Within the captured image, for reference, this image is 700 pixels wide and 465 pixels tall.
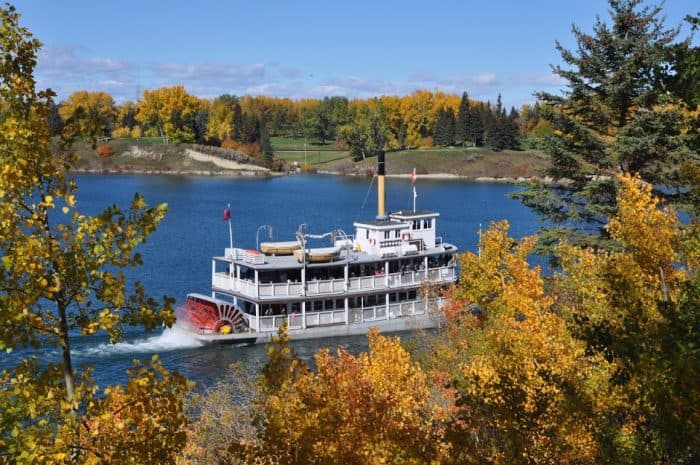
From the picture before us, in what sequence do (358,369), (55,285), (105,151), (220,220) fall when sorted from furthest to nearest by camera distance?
1. (105,151)
2. (220,220)
3. (358,369)
4. (55,285)

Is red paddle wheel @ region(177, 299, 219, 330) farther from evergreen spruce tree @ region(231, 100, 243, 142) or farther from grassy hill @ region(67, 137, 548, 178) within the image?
evergreen spruce tree @ region(231, 100, 243, 142)

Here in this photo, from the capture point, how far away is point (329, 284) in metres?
35.8

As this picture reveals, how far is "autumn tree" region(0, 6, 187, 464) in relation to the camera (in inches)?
254

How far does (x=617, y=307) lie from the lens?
1135cm

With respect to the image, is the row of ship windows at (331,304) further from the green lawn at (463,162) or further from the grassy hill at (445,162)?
the green lawn at (463,162)

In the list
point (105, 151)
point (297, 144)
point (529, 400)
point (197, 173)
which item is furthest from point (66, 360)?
point (297, 144)

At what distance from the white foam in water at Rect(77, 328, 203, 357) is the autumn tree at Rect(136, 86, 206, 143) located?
11654 centimetres

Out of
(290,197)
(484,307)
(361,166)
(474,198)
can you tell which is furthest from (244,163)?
(484,307)

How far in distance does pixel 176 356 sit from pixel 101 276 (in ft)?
87.4

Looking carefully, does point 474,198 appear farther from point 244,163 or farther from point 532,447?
point 532,447

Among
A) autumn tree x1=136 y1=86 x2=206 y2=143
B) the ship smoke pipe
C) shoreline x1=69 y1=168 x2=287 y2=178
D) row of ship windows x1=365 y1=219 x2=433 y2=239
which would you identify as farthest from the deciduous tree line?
row of ship windows x1=365 y1=219 x2=433 y2=239

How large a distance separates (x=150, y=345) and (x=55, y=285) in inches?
1062

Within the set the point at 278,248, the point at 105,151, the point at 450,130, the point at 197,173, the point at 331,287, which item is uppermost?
the point at 450,130

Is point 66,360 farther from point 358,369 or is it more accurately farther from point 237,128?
point 237,128
